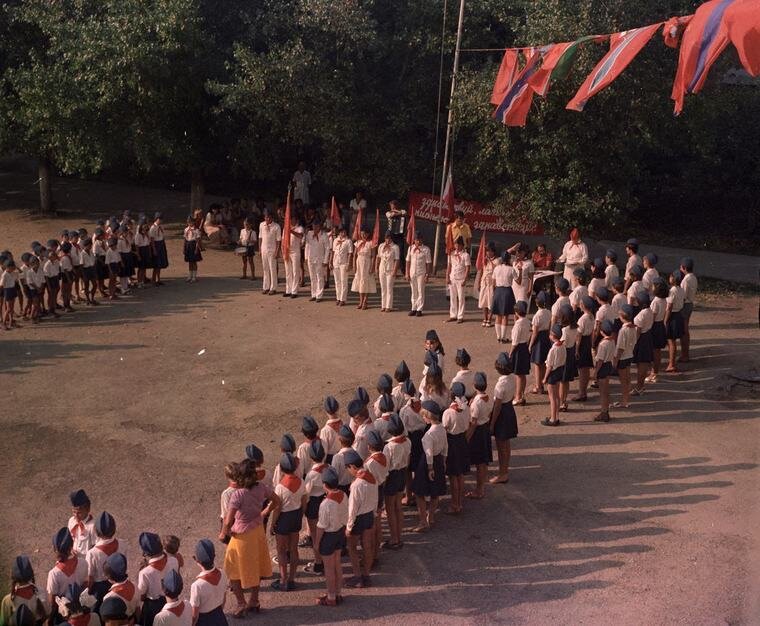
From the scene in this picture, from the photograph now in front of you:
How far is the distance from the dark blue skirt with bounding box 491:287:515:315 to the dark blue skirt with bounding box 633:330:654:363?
266 centimetres

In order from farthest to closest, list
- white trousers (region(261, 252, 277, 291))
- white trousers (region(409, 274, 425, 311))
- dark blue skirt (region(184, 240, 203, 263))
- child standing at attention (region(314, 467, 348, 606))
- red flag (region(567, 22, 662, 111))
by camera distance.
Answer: dark blue skirt (region(184, 240, 203, 263)) < white trousers (region(261, 252, 277, 291)) < white trousers (region(409, 274, 425, 311)) < red flag (region(567, 22, 662, 111)) < child standing at attention (region(314, 467, 348, 606))

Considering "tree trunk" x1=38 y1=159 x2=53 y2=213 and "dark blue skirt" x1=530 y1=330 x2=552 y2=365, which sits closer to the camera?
"dark blue skirt" x1=530 y1=330 x2=552 y2=365

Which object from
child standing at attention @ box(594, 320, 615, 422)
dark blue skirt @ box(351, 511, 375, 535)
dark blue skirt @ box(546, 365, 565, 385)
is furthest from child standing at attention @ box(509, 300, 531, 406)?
dark blue skirt @ box(351, 511, 375, 535)

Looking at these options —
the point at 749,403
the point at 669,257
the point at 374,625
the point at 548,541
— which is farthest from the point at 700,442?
the point at 669,257

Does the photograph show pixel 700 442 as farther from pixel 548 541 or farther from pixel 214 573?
pixel 214 573

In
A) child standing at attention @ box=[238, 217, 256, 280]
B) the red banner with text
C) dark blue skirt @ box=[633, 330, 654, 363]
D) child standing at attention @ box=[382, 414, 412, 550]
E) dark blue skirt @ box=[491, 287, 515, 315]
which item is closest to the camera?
child standing at attention @ box=[382, 414, 412, 550]

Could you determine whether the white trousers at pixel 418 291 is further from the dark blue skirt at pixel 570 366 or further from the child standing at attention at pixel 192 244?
the dark blue skirt at pixel 570 366

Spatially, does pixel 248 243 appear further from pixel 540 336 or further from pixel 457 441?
pixel 457 441

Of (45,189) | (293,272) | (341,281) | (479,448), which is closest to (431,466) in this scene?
(479,448)

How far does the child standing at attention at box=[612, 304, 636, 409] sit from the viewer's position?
13039mm

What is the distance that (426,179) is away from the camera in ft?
74.6

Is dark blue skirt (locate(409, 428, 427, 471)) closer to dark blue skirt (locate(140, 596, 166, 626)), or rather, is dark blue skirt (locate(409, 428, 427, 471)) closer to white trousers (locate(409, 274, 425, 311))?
dark blue skirt (locate(140, 596, 166, 626))

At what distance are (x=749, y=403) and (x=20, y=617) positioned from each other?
10.3 metres

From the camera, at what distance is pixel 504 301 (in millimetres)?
15883
